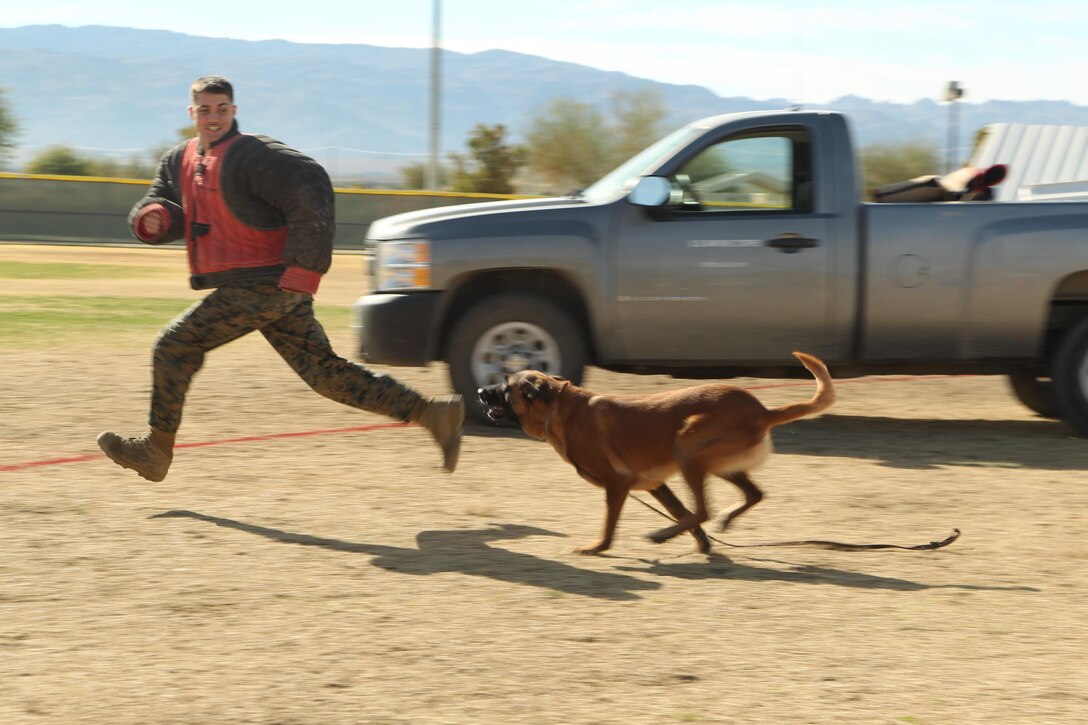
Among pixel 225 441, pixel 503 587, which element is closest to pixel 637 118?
pixel 225 441

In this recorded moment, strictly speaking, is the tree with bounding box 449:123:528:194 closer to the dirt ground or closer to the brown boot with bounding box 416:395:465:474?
the dirt ground

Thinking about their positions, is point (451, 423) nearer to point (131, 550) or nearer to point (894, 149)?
point (131, 550)

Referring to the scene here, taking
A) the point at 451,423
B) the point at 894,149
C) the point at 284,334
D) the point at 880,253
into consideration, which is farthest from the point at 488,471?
the point at 894,149

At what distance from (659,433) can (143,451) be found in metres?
2.53

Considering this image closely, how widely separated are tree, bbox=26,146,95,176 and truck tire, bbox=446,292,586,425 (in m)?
47.1

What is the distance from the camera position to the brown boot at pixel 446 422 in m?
6.73

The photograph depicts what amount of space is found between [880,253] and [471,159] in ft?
117

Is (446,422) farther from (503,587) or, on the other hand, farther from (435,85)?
(435,85)

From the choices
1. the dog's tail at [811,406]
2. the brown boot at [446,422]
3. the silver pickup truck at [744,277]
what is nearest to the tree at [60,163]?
the silver pickup truck at [744,277]

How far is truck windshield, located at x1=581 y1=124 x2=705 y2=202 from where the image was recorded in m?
8.80

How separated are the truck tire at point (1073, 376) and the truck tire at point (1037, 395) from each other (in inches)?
47.1

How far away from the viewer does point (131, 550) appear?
5.67 meters

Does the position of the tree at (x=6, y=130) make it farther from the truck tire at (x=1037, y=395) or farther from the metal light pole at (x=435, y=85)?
the truck tire at (x=1037, y=395)

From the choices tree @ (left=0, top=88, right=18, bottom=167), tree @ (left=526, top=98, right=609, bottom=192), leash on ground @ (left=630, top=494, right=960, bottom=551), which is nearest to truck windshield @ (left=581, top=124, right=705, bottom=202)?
leash on ground @ (left=630, top=494, right=960, bottom=551)
